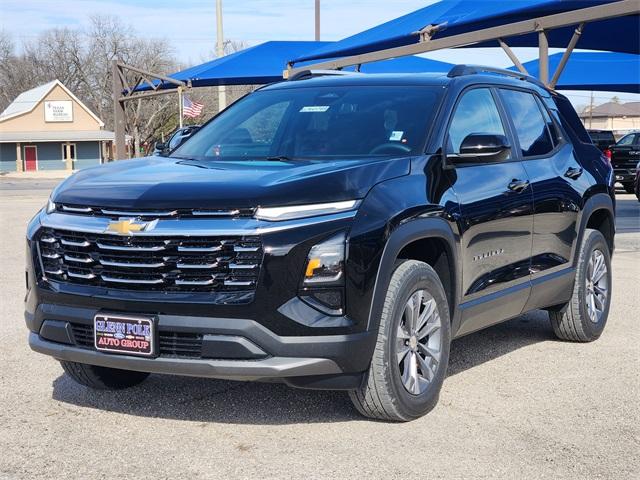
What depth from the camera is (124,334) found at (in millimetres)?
4461

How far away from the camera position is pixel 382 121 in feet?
18.2

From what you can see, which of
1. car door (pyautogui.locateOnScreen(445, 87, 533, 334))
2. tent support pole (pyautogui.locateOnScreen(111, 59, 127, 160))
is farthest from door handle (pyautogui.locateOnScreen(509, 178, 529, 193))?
tent support pole (pyautogui.locateOnScreen(111, 59, 127, 160))

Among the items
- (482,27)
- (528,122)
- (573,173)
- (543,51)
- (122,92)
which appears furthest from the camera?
(122,92)

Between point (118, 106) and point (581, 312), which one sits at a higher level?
point (118, 106)

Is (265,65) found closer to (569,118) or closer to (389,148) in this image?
(569,118)

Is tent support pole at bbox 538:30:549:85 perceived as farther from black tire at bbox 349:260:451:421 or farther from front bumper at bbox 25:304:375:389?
front bumper at bbox 25:304:375:389

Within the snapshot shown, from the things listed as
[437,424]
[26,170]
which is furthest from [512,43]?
[26,170]

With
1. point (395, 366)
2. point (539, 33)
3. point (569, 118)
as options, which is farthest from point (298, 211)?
point (539, 33)

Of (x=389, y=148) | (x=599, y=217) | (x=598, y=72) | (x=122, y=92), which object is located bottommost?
(x=599, y=217)

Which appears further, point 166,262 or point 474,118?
point 474,118

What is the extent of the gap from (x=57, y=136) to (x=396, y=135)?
2553 inches

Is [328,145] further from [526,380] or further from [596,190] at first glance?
[596,190]

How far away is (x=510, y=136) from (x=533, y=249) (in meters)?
0.77

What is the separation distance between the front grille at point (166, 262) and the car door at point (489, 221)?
151 centimetres
